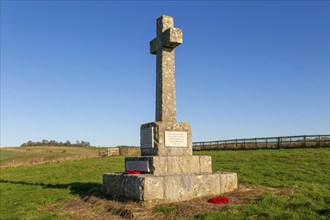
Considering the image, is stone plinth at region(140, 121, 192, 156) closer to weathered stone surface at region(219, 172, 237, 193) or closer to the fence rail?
weathered stone surface at region(219, 172, 237, 193)

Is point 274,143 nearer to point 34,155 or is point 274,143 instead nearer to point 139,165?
point 139,165

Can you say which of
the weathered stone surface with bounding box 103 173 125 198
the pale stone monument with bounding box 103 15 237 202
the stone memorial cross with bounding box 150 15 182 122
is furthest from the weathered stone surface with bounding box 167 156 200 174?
the weathered stone surface with bounding box 103 173 125 198

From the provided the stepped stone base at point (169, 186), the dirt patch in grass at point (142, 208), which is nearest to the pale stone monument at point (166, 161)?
the stepped stone base at point (169, 186)

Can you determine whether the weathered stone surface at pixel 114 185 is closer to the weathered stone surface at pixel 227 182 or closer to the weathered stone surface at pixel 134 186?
the weathered stone surface at pixel 134 186

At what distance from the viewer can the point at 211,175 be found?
36.5 feet

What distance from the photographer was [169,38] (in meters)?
12.5

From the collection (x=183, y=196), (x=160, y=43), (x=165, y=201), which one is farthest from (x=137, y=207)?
(x=160, y=43)

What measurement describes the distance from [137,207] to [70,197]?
4.39 meters

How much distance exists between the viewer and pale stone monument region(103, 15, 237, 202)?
10.2 metres

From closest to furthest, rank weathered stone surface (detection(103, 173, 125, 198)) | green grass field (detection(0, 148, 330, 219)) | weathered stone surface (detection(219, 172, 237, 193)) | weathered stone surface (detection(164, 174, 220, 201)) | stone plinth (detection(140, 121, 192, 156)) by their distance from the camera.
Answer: green grass field (detection(0, 148, 330, 219)) < weathered stone surface (detection(164, 174, 220, 201)) < weathered stone surface (detection(103, 173, 125, 198)) < weathered stone surface (detection(219, 172, 237, 193)) < stone plinth (detection(140, 121, 192, 156))

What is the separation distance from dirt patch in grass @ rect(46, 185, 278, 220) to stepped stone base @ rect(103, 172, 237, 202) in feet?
1.03

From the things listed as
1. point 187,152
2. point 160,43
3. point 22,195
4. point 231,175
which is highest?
point 160,43

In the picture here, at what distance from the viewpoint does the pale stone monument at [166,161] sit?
33.4ft

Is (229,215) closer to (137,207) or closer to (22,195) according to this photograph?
(137,207)
